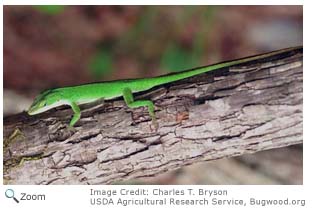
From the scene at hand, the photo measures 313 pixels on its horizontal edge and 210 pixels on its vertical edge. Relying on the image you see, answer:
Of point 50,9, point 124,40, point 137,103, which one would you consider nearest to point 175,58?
point 124,40

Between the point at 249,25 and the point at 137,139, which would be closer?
the point at 137,139

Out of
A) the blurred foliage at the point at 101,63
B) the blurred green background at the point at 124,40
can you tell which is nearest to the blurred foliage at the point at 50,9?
the blurred green background at the point at 124,40

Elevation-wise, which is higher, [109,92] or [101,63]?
[101,63]

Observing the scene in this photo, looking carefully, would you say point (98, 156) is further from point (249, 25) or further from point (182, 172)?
point (249, 25)

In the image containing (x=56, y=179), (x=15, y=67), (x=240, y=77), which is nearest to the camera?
(x=240, y=77)

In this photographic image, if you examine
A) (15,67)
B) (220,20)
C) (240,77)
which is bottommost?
(240,77)
